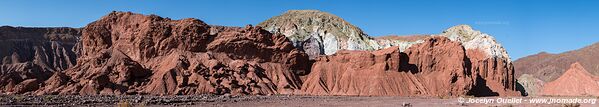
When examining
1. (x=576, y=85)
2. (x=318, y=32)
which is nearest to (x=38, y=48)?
(x=318, y=32)

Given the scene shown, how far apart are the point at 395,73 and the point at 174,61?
1185 inches

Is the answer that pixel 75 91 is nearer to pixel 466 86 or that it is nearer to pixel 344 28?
pixel 466 86

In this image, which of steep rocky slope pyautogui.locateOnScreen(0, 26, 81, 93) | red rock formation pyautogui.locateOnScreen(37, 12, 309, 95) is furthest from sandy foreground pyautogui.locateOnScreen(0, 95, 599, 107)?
steep rocky slope pyautogui.locateOnScreen(0, 26, 81, 93)

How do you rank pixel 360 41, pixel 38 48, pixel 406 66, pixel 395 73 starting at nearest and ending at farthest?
pixel 395 73 < pixel 406 66 < pixel 360 41 < pixel 38 48

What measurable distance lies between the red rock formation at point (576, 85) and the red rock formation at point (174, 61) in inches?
1918

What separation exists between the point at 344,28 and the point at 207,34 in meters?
58.1

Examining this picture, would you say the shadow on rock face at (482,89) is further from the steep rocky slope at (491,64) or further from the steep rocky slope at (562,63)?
the steep rocky slope at (562,63)

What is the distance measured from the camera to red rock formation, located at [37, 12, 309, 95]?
221 ft

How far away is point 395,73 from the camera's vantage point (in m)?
81.2

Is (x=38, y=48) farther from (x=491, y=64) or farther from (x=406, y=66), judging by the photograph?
(x=491, y=64)

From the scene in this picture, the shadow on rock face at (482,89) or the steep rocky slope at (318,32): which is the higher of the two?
the steep rocky slope at (318,32)

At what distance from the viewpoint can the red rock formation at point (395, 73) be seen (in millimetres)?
78000

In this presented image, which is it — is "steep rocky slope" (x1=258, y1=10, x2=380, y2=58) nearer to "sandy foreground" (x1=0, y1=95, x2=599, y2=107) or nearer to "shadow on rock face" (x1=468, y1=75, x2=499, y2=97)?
"shadow on rock face" (x1=468, y1=75, x2=499, y2=97)

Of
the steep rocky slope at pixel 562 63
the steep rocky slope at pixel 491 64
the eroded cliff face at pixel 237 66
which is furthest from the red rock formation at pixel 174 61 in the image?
the steep rocky slope at pixel 562 63
